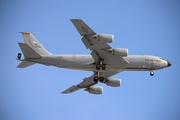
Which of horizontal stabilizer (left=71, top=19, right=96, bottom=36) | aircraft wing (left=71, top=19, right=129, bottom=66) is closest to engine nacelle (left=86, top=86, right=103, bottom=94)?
aircraft wing (left=71, top=19, right=129, bottom=66)

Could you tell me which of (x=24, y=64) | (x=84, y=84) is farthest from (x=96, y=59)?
(x=24, y=64)

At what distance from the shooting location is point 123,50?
50.4m

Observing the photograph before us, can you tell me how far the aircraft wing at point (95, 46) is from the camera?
45059 mm

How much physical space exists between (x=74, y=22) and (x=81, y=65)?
11.7m

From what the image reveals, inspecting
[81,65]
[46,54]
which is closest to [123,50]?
[81,65]

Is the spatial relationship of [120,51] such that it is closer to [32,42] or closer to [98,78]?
[98,78]

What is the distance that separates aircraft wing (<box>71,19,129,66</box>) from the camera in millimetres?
45059

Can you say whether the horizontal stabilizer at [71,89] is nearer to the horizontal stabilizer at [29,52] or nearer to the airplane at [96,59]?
the airplane at [96,59]

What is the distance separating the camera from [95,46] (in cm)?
4978

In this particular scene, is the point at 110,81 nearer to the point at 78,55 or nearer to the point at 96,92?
the point at 96,92

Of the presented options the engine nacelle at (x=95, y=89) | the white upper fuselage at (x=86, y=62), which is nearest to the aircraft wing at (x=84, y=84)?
the engine nacelle at (x=95, y=89)

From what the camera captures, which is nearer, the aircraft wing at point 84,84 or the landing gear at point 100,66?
the landing gear at point 100,66

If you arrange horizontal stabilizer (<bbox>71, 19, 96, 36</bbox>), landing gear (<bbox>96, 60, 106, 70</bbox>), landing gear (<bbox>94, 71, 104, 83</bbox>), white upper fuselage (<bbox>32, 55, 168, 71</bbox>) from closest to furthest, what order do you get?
1. horizontal stabilizer (<bbox>71, 19, 96, 36</bbox>)
2. landing gear (<bbox>96, 60, 106, 70</bbox>)
3. white upper fuselage (<bbox>32, 55, 168, 71</bbox>)
4. landing gear (<bbox>94, 71, 104, 83</bbox>)

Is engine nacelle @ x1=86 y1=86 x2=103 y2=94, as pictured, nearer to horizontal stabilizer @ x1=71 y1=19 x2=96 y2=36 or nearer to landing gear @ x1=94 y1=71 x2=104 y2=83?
landing gear @ x1=94 y1=71 x2=104 y2=83
